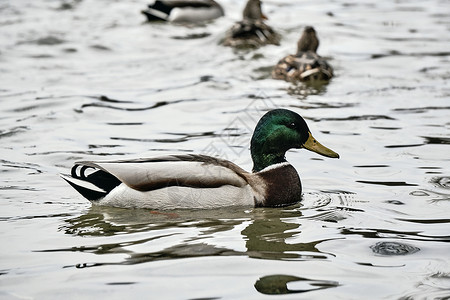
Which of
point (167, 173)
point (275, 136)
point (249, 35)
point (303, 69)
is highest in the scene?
point (275, 136)

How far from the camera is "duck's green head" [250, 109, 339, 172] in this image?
24.2 ft

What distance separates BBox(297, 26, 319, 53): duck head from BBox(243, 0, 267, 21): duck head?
9.26 feet

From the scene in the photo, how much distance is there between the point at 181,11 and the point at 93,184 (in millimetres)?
11526

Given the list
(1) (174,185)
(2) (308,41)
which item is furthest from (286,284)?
(2) (308,41)

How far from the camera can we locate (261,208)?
707 cm

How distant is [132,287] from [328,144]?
465 centimetres

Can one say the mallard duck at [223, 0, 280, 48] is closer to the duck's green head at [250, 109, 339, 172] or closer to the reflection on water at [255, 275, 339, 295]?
the duck's green head at [250, 109, 339, 172]

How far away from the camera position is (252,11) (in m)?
16.2

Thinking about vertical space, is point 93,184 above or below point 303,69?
above

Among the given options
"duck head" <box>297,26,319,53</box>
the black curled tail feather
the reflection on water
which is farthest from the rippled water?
"duck head" <box>297,26,319,53</box>

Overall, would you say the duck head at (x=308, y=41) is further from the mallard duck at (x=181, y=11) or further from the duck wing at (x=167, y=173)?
the duck wing at (x=167, y=173)

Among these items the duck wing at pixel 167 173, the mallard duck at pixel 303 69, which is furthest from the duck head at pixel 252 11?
the duck wing at pixel 167 173

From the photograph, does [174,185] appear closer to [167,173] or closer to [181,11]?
[167,173]

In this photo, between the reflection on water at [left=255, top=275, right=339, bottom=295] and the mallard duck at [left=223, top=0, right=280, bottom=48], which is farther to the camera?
the mallard duck at [left=223, top=0, right=280, bottom=48]
